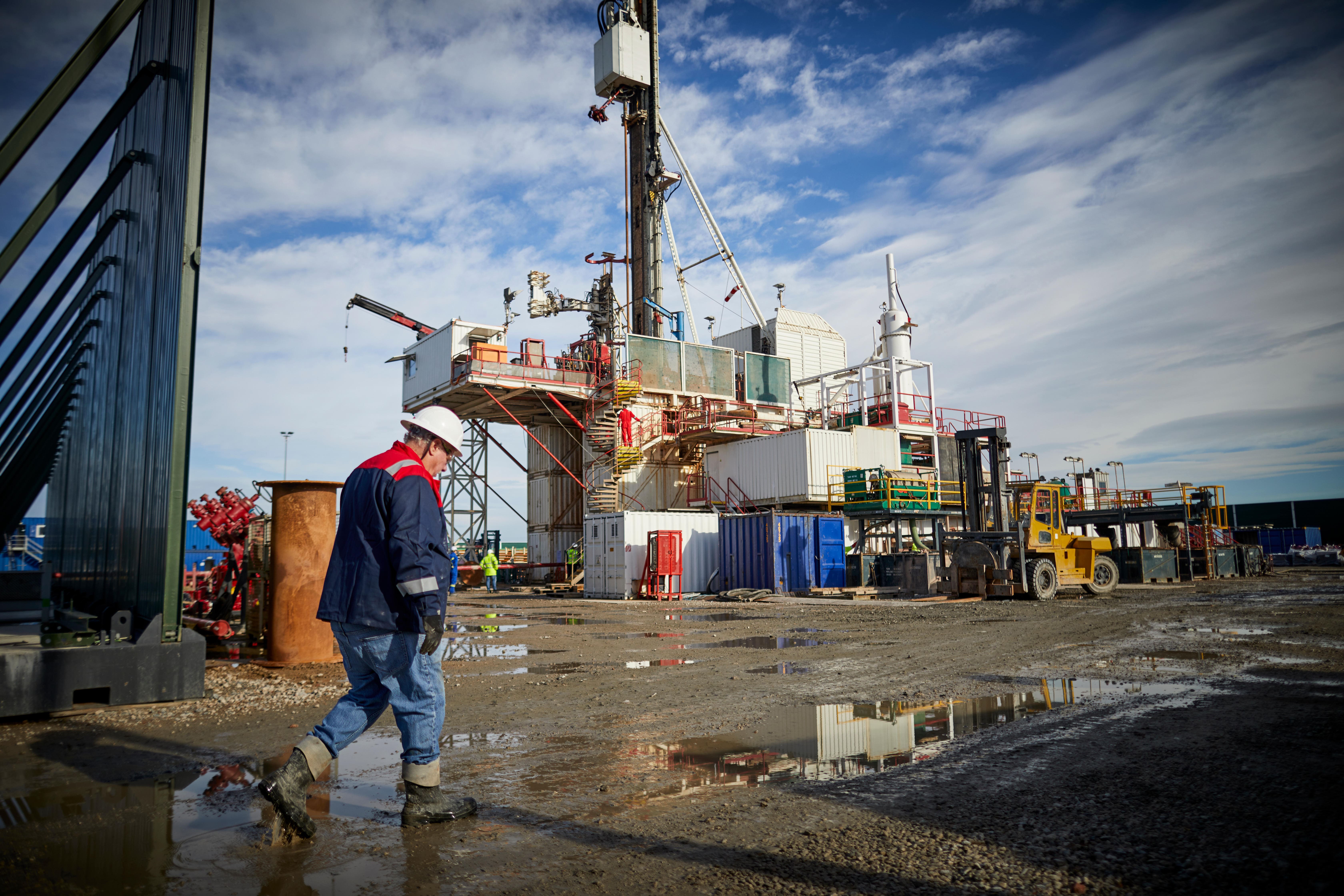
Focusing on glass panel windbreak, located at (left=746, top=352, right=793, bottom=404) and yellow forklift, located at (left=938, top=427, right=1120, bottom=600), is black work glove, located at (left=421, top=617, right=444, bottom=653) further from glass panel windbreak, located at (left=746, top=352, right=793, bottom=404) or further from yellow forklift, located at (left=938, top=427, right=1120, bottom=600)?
glass panel windbreak, located at (left=746, top=352, right=793, bottom=404)

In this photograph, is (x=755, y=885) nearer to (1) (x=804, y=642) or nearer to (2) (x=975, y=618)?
(1) (x=804, y=642)

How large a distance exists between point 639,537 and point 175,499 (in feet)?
60.7

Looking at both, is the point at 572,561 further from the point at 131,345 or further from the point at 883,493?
the point at 131,345

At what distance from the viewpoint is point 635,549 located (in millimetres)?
23703

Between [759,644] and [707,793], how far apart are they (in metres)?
7.23

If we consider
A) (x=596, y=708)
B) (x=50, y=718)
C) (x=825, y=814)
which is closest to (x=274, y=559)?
(x=50, y=718)

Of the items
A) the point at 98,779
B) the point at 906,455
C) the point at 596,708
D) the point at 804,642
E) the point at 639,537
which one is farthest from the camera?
the point at 906,455

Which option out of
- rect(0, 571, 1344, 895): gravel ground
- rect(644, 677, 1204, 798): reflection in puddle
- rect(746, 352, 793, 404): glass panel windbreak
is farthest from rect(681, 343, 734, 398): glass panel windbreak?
rect(644, 677, 1204, 798): reflection in puddle

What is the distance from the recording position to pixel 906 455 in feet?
116

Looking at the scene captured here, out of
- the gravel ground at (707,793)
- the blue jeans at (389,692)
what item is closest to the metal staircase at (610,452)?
the gravel ground at (707,793)

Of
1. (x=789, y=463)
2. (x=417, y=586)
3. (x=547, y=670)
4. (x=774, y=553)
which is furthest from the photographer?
(x=789, y=463)

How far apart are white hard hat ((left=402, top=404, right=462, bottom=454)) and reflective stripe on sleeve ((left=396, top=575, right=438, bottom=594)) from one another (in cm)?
64

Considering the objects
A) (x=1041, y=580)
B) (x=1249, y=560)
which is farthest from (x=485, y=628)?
(x=1249, y=560)

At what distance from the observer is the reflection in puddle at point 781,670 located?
26.6ft
